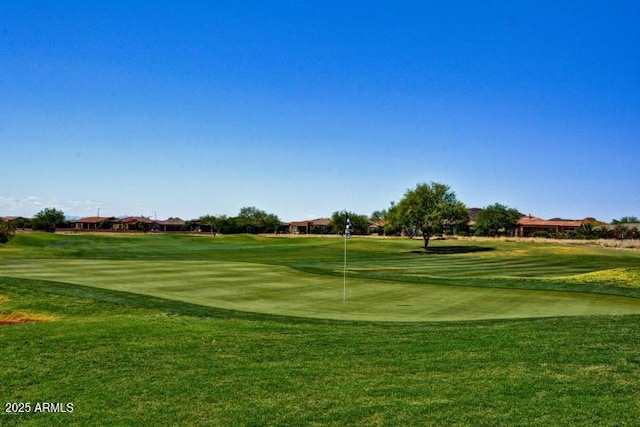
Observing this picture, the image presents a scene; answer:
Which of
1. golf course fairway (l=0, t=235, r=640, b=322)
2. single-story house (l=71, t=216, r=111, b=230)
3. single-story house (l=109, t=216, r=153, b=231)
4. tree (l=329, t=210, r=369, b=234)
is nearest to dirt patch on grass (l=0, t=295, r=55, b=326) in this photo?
golf course fairway (l=0, t=235, r=640, b=322)

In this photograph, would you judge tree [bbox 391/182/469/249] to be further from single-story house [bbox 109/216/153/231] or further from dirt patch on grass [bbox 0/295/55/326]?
single-story house [bbox 109/216/153/231]

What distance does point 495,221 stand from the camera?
130625 millimetres

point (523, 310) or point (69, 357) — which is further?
point (523, 310)

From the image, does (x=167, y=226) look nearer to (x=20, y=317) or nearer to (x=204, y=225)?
(x=204, y=225)

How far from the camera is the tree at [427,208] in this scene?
257 feet

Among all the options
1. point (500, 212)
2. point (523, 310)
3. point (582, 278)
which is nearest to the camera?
point (523, 310)

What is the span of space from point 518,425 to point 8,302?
63.4 feet

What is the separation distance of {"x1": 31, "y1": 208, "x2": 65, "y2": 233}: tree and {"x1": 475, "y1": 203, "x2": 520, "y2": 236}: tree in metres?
110

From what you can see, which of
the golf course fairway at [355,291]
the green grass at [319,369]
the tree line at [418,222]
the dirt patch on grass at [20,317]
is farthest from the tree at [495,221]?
the dirt patch on grass at [20,317]

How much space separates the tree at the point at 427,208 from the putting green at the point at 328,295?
4813 centimetres

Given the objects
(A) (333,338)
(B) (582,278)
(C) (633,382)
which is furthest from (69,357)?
(B) (582,278)

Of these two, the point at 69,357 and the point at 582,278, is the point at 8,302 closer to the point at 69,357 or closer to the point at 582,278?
the point at 69,357

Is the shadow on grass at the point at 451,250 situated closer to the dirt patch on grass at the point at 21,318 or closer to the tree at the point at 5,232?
the tree at the point at 5,232

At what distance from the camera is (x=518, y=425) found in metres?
6.82
